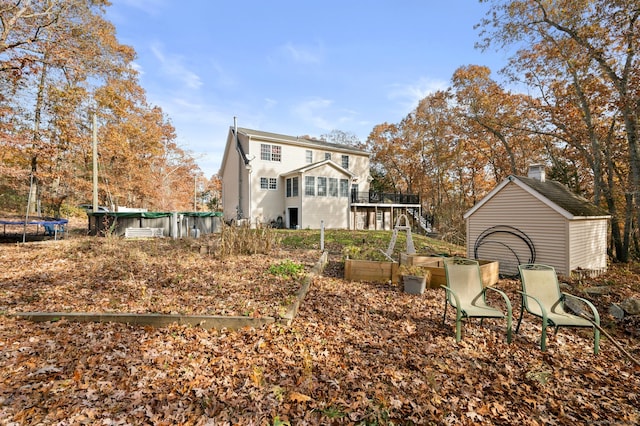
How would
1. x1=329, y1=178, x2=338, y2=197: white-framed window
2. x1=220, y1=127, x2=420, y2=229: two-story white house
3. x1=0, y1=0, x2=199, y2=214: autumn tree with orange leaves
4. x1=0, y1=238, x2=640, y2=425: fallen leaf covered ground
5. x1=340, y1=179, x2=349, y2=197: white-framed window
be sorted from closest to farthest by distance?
x1=0, y1=238, x2=640, y2=425: fallen leaf covered ground, x1=0, y1=0, x2=199, y2=214: autumn tree with orange leaves, x1=220, y1=127, x2=420, y2=229: two-story white house, x1=329, y1=178, x2=338, y2=197: white-framed window, x1=340, y1=179, x2=349, y2=197: white-framed window

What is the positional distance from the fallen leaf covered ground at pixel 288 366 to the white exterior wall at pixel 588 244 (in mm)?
2979

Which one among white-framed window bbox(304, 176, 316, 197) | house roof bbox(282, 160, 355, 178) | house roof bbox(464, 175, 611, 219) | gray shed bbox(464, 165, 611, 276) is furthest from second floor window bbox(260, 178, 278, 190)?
house roof bbox(464, 175, 611, 219)

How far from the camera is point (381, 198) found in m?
24.4

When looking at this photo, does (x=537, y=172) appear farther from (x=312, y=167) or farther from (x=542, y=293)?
(x=312, y=167)

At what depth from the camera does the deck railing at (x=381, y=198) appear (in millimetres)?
23984

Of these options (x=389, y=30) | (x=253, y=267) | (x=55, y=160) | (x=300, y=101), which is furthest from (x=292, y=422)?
(x=55, y=160)

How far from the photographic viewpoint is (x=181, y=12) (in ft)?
31.0

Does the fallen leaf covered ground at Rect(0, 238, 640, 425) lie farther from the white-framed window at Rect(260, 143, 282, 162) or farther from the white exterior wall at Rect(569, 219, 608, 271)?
the white-framed window at Rect(260, 143, 282, 162)

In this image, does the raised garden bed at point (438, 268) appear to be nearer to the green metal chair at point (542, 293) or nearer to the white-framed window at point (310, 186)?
the green metal chair at point (542, 293)

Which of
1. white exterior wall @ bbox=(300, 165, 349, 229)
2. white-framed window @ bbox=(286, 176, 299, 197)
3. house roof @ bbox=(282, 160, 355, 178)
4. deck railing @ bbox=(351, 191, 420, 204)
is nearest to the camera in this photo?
house roof @ bbox=(282, 160, 355, 178)

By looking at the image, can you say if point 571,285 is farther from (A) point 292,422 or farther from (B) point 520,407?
(A) point 292,422

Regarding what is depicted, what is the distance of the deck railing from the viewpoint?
23984 mm

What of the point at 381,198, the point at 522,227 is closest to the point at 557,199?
the point at 522,227

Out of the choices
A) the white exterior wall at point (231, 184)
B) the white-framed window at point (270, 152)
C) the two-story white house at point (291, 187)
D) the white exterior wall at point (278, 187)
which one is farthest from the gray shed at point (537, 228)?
the white exterior wall at point (231, 184)
